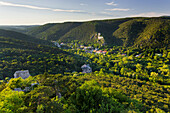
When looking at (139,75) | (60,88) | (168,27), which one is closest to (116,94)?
(60,88)

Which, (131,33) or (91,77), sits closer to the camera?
(91,77)

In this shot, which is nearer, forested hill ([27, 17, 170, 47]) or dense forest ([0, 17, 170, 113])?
dense forest ([0, 17, 170, 113])

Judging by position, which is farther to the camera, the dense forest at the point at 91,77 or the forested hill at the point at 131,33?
the forested hill at the point at 131,33

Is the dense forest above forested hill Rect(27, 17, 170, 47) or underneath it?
underneath

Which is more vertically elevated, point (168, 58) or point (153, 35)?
point (153, 35)

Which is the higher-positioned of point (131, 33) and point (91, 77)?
point (131, 33)

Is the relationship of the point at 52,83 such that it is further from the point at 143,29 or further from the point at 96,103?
the point at 143,29

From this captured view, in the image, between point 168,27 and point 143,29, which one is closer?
point 168,27

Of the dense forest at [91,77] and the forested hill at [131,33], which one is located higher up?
the forested hill at [131,33]
